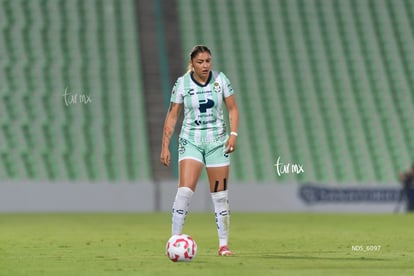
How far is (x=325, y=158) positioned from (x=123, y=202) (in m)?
5.81

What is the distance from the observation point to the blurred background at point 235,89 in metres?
23.1

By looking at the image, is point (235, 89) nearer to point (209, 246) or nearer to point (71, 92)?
point (71, 92)

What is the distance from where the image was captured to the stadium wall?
21547 millimetres

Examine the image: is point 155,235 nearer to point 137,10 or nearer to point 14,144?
point 14,144

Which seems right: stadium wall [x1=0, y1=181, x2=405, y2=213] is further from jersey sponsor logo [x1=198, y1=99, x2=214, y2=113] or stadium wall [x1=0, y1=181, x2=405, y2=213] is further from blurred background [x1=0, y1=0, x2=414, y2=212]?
jersey sponsor logo [x1=198, y1=99, x2=214, y2=113]

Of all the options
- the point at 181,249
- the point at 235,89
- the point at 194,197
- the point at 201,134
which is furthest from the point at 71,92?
the point at 181,249

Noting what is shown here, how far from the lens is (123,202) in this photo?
2216 centimetres

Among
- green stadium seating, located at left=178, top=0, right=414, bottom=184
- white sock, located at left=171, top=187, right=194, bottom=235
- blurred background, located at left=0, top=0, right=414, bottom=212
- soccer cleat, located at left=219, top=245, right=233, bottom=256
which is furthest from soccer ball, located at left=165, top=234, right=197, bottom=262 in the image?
green stadium seating, located at left=178, top=0, right=414, bottom=184

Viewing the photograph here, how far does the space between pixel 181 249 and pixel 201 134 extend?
4.29 ft

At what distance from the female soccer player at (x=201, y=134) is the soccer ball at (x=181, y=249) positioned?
70 cm

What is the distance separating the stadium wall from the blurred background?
3cm

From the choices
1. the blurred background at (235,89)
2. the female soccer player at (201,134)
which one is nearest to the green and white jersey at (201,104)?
the female soccer player at (201,134)

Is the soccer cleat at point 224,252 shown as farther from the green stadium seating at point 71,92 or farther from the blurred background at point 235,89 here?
the green stadium seating at point 71,92

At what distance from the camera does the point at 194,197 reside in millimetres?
22578
